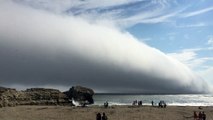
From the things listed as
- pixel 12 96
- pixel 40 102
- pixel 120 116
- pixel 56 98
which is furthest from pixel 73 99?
pixel 120 116

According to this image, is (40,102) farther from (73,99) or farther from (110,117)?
(110,117)

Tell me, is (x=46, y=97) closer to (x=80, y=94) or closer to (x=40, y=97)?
(x=40, y=97)

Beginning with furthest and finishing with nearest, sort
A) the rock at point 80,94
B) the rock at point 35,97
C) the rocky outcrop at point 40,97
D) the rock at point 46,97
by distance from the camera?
1. the rock at point 80,94
2. the rock at point 46,97
3. the rock at point 35,97
4. the rocky outcrop at point 40,97

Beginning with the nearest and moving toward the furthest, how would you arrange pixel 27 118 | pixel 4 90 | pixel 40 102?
pixel 27 118, pixel 4 90, pixel 40 102

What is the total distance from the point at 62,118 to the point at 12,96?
44700 mm

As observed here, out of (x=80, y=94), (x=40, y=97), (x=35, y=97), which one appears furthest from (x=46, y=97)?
(x=80, y=94)

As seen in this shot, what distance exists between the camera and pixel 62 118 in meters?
57.6

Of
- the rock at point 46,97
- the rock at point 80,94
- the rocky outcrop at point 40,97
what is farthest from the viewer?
the rock at point 80,94

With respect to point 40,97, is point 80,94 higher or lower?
higher

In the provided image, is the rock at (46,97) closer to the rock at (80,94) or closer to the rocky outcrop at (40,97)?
the rocky outcrop at (40,97)

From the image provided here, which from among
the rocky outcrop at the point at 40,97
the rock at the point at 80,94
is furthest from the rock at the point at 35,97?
the rock at the point at 80,94

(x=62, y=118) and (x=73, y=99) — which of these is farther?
(x=73, y=99)

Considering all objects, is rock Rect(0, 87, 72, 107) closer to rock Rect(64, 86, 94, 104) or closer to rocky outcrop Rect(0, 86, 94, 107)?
rocky outcrop Rect(0, 86, 94, 107)

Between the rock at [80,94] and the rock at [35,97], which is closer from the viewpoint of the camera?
the rock at [35,97]
